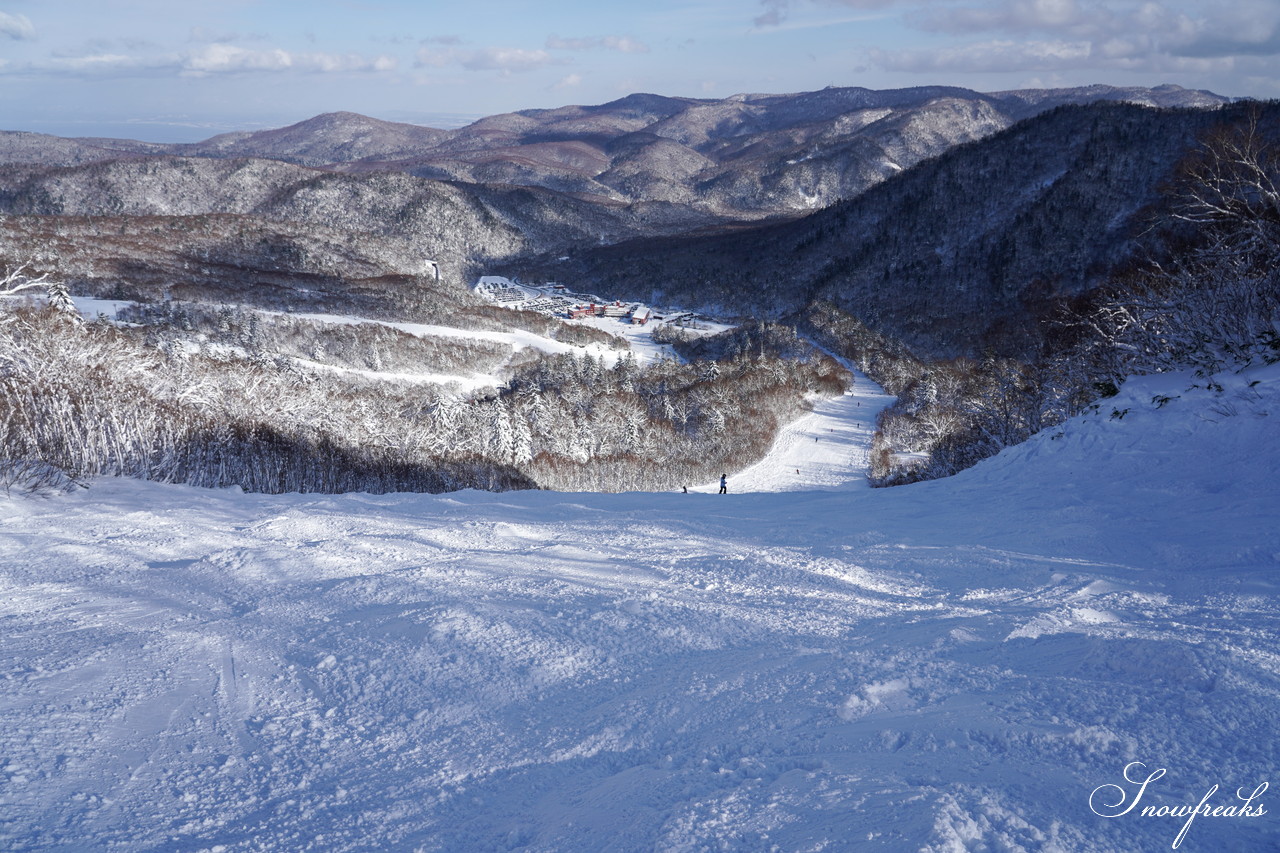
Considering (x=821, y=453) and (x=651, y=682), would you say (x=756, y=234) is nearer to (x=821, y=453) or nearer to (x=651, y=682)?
(x=821, y=453)

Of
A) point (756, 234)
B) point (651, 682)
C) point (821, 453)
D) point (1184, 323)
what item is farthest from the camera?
point (756, 234)

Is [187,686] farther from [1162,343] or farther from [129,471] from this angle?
[1162,343]

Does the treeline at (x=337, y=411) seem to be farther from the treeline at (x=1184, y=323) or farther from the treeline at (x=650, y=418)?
the treeline at (x=1184, y=323)

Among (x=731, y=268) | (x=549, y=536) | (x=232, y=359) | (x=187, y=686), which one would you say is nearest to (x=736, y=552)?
(x=549, y=536)

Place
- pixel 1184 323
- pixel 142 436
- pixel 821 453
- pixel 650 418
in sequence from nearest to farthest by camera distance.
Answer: pixel 1184 323 → pixel 142 436 → pixel 821 453 → pixel 650 418

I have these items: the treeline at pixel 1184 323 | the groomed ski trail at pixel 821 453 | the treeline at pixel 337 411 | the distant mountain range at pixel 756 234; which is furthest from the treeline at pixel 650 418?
the distant mountain range at pixel 756 234

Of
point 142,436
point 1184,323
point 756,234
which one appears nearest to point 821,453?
point 1184,323

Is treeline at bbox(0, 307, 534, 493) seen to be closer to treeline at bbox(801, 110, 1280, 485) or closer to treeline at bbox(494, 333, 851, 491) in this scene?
treeline at bbox(494, 333, 851, 491)

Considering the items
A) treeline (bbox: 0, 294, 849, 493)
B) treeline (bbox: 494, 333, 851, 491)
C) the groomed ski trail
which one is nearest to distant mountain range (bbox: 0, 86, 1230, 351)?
treeline (bbox: 0, 294, 849, 493)

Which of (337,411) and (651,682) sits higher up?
(651,682)
